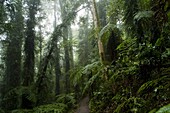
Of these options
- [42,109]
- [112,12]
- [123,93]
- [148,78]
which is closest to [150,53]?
[148,78]

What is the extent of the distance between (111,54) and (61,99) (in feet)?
20.3

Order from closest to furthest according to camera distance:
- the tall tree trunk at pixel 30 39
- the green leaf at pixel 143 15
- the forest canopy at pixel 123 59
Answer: the forest canopy at pixel 123 59 < the green leaf at pixel 143 15 < the tall tree trunk at pixel 30 39

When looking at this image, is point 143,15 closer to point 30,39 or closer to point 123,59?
point 123,59

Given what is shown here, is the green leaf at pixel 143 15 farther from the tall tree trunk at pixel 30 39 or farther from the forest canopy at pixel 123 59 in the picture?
the tall tree trunk at pixel 30 39

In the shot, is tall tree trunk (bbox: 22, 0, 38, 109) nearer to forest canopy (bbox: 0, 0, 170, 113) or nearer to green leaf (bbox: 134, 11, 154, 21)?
forest canopy (bbox: 0, 0, 170, 113)

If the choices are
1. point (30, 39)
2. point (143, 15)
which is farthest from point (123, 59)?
point (30, 39)

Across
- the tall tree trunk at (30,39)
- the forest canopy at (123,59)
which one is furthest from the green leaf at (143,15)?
the tall tree trunk at (30,39)

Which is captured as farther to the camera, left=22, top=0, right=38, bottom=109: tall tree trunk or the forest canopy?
left=22, top=0, right=38, bottom=109: tall tree trunk

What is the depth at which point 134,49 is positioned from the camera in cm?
585

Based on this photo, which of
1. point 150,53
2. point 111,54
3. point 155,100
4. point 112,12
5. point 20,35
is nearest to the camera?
point 155,100

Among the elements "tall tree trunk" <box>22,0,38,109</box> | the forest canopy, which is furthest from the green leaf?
"tall tree trunk" <box>22,0,38,109</box>

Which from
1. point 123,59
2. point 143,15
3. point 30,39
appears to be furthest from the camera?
point 30,39

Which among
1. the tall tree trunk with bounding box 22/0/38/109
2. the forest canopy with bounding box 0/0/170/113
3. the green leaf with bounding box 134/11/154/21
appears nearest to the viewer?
the forest canopy with bounding box 0/0/170/113

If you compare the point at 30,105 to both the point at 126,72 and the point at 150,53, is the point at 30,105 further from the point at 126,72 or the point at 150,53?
the point at 150,53
